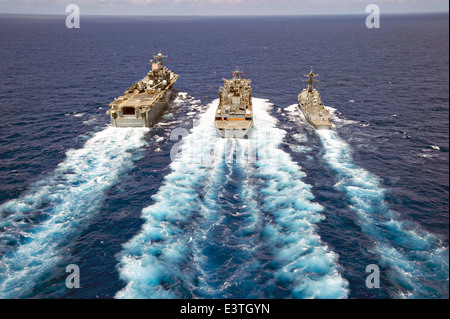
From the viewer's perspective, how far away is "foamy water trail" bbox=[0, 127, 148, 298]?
132 feet

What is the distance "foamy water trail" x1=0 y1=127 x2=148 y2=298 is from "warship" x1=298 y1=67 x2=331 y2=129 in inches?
1786

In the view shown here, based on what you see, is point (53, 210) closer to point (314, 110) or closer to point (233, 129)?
point (233, 129)

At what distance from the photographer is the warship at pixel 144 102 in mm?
84188

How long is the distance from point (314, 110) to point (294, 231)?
2072 inches

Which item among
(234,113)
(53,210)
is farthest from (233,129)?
(53,210)

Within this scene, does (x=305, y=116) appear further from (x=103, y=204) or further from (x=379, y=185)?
(x=103, y=204)

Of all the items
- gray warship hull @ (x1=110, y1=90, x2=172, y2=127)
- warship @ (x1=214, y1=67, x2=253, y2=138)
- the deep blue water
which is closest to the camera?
the deep blue water

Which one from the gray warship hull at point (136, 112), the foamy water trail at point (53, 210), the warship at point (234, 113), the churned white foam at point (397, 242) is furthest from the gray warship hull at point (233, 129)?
the churned white foam at point (397, 242)

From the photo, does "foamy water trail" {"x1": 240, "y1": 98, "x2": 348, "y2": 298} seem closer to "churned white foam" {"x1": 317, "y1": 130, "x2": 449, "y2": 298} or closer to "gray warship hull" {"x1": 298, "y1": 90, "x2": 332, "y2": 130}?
"churned white foam" {"x1": 317, "y1": 130, "x2": 449, "y2": 298}

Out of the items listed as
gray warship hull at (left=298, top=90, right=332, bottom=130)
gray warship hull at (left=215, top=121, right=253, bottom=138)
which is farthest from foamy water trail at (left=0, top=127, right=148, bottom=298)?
gray warship hull at (left=298, top=90, right=332, bottom=130)

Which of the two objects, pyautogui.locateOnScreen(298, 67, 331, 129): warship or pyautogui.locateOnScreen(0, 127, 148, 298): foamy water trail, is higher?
pyautogui.locateOnScreen(298, 67, 331, 129): warship

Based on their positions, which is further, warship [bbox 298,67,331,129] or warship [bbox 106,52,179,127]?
warship [bbox 106,52,179,127]

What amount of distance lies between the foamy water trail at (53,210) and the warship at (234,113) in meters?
21.5
